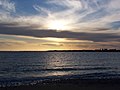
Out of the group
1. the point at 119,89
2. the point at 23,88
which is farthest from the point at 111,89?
the point at 23,88

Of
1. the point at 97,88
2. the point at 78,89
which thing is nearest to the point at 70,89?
the point at 78,89

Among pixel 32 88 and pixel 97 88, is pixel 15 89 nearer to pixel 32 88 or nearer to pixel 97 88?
pixel 32 88

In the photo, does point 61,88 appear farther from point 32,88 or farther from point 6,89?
point 6,89

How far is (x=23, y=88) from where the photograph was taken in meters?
25.5

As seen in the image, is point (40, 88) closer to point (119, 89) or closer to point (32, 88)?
point (32, 88)

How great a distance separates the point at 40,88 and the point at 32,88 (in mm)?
691

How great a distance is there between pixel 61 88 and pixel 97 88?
3.16 metres

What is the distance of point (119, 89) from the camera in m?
24.9

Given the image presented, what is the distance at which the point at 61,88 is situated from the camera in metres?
25.2

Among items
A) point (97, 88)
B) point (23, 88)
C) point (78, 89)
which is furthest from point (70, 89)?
point (23, 88)

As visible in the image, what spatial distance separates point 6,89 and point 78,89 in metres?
6.08

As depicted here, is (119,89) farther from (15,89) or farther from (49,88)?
(15,89)

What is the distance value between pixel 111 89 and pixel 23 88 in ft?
24.8

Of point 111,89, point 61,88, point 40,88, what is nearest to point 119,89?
point 111,89
